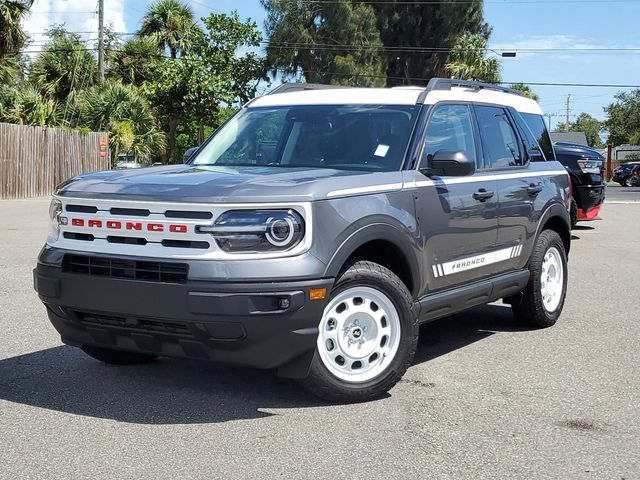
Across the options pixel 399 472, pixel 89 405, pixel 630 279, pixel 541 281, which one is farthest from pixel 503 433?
pixel 630 279

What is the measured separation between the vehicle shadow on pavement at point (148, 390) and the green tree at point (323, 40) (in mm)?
45953

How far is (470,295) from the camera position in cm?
618

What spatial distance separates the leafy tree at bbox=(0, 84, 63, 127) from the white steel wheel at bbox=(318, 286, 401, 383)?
27.5m

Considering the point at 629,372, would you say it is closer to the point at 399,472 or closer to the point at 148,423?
the point at 399,472

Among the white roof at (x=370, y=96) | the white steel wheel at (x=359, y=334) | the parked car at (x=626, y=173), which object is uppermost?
the white roof at (x=370, y=96)

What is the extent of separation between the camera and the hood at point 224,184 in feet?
15.4

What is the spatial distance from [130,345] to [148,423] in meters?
0.48

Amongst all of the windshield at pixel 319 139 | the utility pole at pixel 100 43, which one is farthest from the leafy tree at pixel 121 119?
the windshield at pixel 319 139

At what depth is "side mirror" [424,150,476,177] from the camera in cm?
559

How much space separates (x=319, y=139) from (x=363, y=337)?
156 cm

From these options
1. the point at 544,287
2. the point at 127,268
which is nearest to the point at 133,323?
the point at 127,268

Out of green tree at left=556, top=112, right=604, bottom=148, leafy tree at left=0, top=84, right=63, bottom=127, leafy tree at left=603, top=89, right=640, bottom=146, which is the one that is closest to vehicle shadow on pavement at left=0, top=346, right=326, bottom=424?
leafy tree at left=0, top=84, right=63, bottom=127

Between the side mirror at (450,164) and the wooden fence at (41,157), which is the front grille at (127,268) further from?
the wooden fence at (41,157)

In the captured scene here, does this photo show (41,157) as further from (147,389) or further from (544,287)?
(147,389)
